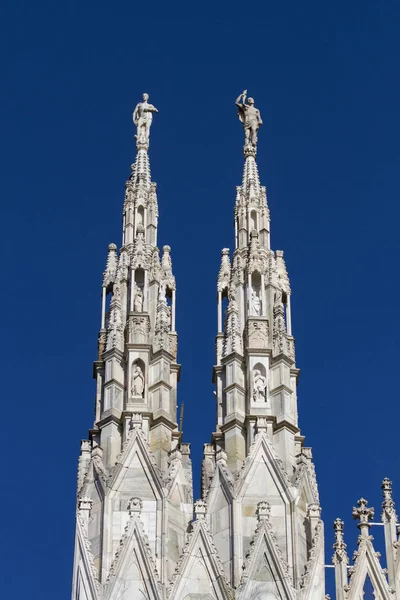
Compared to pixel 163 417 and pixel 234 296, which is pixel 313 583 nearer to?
pixel 163 417

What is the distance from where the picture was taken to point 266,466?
30.5m

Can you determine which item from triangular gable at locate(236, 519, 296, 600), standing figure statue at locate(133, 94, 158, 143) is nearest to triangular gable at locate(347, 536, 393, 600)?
triangular gable at locate(236, 519, 296, 600)

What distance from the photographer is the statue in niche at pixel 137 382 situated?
32.2 metres

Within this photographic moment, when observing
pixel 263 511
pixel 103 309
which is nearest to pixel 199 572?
pixel 263 511

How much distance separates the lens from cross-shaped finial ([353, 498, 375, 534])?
30672mm

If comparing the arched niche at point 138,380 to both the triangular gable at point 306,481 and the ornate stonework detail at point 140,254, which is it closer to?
the ornate stonework detail at point 140,254

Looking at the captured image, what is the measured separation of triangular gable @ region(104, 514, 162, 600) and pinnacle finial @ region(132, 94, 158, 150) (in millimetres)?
10451

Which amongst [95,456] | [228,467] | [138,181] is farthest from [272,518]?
[138,181]

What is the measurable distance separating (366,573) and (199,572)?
2883mm

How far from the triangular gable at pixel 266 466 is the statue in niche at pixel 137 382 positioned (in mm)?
2584

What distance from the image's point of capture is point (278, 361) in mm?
32188

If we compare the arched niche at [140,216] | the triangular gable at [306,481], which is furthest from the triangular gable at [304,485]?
the arched niche at [140,216]

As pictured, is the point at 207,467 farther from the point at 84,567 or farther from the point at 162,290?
the point at 162,290

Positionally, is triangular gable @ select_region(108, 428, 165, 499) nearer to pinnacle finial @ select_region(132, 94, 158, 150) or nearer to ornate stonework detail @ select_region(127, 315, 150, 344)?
ornate stonework detail @ select_region(127, 315, 150, 344)
